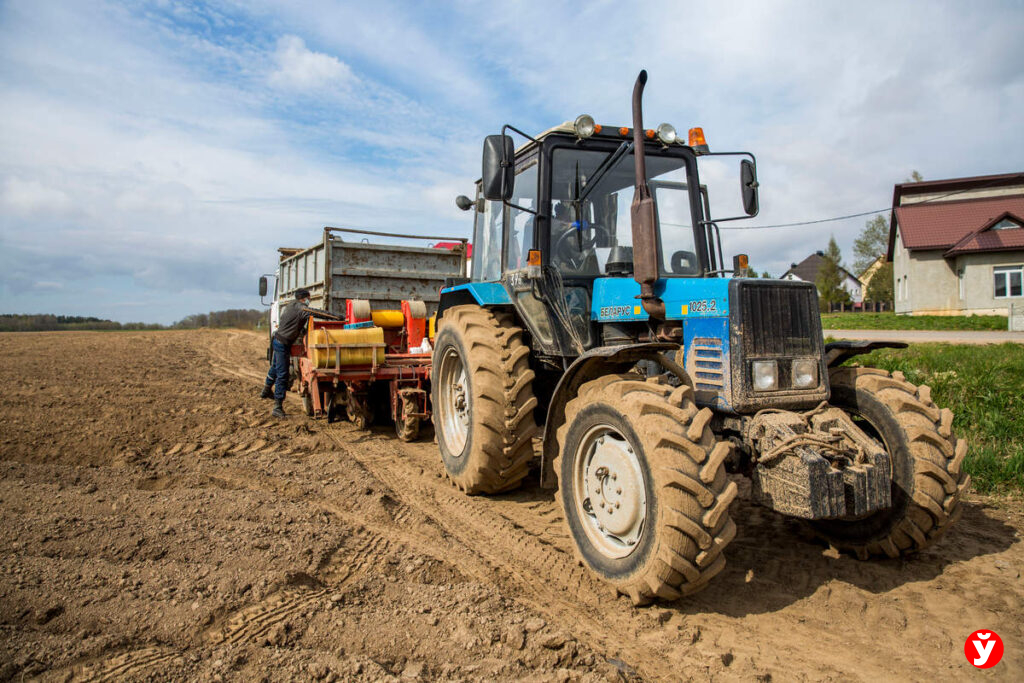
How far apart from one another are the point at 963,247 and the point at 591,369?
31017 millimetres

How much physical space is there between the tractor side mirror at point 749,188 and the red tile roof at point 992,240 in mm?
29115

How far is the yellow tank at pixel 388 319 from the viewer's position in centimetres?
964

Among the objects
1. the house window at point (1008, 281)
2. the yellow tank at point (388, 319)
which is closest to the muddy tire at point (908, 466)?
the yellow tank at point (388, 319)

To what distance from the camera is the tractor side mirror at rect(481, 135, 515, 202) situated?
14.0 feet

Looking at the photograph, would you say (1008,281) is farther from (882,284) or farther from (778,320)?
(778,320)

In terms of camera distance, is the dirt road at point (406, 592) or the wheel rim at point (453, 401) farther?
the wheel rim at point (453, 401)

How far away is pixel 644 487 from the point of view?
3.26 meters

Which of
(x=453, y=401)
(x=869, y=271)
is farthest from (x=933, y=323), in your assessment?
(x=869, y=271)

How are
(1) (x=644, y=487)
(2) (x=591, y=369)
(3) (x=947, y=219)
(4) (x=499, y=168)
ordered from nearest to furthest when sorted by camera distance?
1. (1) (x=644, y=487)
2. (2) (x=591, y=369)
3. (4) (x=499, y=168)
4. (3) (x=947, y=219)

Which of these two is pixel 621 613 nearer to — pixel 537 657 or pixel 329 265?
pixel 537 657

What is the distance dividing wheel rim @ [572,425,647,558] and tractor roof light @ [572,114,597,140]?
7.16ft

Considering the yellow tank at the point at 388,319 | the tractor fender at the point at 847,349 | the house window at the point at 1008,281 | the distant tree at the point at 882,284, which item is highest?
the distant tree at the point at 882,284

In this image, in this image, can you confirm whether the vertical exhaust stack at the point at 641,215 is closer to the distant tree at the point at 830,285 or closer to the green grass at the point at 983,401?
the green grass at the point at 983,401

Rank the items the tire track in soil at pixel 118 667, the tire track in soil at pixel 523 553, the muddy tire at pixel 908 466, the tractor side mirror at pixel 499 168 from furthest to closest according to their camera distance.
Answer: the tractor side mirror at pixel 499 168 < the muddy tire at pixel 908 466 < the tire track in soil at pixel 523 553 < the tire track in soil at pixel 118 667
